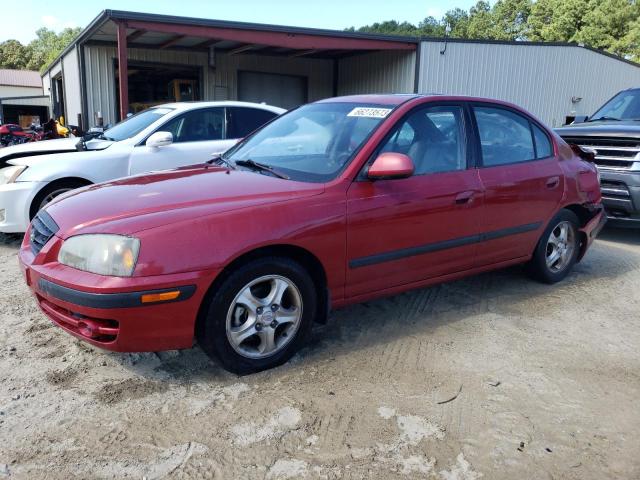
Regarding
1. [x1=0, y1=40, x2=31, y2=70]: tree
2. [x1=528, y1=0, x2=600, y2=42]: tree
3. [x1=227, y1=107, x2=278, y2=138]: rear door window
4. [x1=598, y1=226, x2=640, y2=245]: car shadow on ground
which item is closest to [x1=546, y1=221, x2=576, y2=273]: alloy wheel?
[x1=598, y1=226, x2=640, y2=245]: car shadow on ground

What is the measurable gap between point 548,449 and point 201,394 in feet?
5.74

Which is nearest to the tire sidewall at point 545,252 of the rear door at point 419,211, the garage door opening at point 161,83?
the rear door at point 419,211

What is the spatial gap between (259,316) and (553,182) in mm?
2878

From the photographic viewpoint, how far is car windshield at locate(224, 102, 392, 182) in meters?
3.53

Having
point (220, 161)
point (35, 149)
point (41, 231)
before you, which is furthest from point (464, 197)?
point (35, 149)

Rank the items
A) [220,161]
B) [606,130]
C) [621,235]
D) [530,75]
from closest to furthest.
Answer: [220,161] → [606,130] → [621,235] → [530,75]

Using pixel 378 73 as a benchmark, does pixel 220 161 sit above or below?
below

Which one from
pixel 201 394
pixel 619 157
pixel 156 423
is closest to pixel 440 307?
pixel 201 394

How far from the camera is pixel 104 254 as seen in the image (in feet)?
8.96

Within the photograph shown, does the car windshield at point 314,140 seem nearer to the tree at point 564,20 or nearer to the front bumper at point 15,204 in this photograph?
the front bumper at point 15,204

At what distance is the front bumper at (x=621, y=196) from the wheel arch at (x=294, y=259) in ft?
15.3

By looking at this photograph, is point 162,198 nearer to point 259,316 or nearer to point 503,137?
point 259,316

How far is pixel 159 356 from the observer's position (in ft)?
10.9

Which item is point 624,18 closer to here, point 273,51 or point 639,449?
point 273,51
